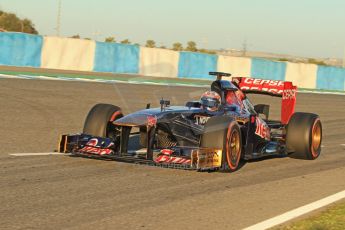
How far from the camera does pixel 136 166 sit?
928 cm

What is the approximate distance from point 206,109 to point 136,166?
5.00 ft

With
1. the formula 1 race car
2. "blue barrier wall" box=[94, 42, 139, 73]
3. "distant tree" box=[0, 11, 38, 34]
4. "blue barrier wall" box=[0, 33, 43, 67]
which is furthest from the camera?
"distant tree" box=[0, 11, 38, 34]

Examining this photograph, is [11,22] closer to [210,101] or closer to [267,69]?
[267,69]

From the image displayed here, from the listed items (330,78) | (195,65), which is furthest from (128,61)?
(330,78)

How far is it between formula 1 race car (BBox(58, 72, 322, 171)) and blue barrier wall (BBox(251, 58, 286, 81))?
27.1 m

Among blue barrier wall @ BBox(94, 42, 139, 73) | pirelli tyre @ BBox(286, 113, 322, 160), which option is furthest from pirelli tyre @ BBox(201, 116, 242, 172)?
blue barrier wall @ BBox(94, 42, 139, 73)

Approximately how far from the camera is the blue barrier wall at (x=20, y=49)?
29.4m

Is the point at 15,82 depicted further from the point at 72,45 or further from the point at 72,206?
the point at 72,206

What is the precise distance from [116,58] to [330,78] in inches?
634

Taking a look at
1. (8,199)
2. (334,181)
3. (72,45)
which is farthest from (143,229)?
(72,45)

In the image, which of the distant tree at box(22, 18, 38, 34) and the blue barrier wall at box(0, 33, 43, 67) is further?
the distant tree at box(22, 18, 38, 34)

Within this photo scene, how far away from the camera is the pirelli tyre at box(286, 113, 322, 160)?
1101 centimetres

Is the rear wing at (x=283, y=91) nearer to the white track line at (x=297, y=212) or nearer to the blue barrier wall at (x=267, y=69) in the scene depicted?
the white track line at (x=297, y=212)

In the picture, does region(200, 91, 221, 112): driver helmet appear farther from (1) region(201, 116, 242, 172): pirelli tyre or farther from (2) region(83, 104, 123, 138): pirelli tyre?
(2) region(83, 104, 123, 138): pirelli tyre
